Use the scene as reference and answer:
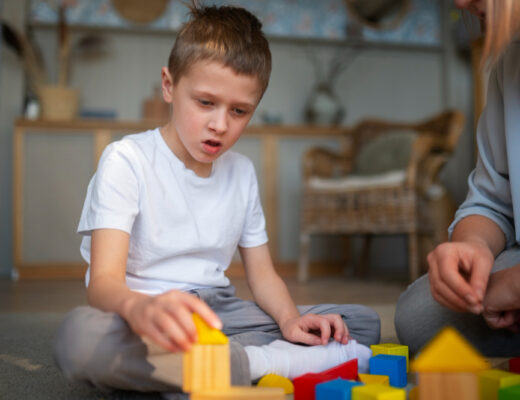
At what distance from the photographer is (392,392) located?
21.2 inches

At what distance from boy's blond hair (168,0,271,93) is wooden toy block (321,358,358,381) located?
0.47 m

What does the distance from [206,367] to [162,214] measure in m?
0.45

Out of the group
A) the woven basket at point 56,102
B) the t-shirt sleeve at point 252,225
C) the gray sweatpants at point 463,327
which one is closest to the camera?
the gray sweatpants at point 463,327

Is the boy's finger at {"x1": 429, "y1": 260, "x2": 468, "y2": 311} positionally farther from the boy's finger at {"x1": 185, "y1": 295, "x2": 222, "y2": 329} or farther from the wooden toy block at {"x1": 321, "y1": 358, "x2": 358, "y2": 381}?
the boy's finger at {"x1": 185, "y1": 295, "x2": 222, "y2": 329}

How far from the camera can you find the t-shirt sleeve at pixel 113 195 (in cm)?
79

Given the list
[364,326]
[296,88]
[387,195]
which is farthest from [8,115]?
[364,326]

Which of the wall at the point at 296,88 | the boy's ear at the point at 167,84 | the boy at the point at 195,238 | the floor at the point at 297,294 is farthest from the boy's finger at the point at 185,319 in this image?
the wall at the point at 296,88

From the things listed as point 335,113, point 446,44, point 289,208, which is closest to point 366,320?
point 289,208

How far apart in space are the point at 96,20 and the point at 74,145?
0.85 m

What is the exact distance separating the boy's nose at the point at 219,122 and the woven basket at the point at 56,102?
2.31 m

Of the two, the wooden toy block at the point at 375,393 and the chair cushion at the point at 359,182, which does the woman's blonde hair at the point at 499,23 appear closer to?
the wooden toy block at the point at 375,393

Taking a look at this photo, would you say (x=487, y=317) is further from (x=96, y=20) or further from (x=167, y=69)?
(x=96, y=20)

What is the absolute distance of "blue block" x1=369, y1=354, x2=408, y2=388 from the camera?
738mm

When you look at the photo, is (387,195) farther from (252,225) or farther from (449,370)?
(449,370)
